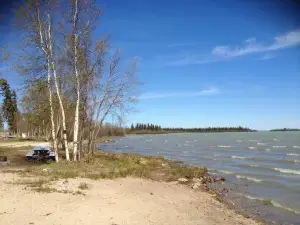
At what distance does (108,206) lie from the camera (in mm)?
10312

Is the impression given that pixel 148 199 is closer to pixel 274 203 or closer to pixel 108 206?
pixel 108 206

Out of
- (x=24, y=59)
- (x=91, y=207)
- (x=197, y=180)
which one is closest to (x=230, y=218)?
(x=91, y=207)

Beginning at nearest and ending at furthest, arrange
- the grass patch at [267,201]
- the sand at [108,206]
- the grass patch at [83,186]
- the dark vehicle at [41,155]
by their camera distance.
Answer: the sand at [108,206] < the grass patch at [83,186] < the grass patch at [267,201] < the dark vehicle at [41,155]

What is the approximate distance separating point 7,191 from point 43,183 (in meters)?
1.80

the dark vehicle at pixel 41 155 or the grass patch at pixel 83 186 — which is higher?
the dark vehicle at pixel 41 155

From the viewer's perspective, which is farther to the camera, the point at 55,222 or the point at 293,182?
the point at 293,182

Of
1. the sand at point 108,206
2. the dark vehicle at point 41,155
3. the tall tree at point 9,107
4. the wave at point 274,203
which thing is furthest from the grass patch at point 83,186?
the tall tree at point 9,107

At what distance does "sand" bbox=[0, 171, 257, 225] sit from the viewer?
8750mm

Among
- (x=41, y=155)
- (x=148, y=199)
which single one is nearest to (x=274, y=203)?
(x=148, y=199)

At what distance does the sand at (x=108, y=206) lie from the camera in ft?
28.7

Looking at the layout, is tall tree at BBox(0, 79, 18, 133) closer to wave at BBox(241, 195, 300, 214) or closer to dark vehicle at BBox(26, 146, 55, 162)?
dark vehicle at BBox(26, 146, 55, 162)

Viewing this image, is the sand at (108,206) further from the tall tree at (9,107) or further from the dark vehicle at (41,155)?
the tall tree at (9,107)

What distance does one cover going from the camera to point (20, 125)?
271ft

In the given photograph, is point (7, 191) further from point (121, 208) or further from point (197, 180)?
point (197, 180)
